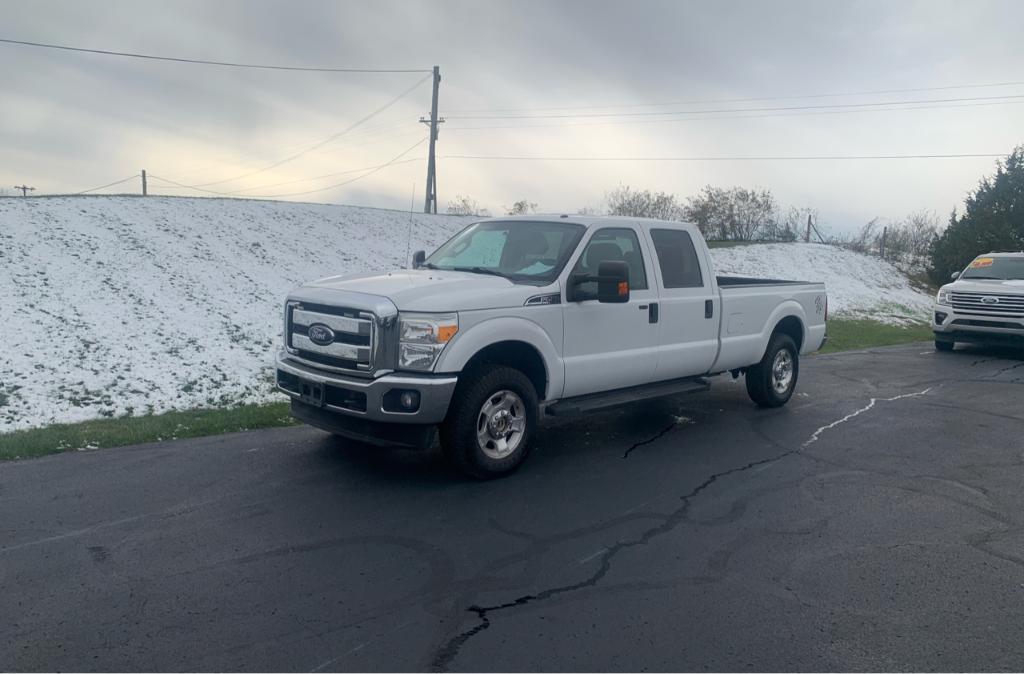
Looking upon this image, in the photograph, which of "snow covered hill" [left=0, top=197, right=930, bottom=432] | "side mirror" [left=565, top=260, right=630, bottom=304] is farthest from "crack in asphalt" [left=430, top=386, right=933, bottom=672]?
"snow covered hill" [left=0, top=197, right=930, bottom=432]

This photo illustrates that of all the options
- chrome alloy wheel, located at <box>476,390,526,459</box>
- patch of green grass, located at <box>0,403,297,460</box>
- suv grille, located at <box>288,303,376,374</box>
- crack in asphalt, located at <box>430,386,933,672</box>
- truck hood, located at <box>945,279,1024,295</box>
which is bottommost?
patch of green grass, located at <box>0,403,297,460</box>

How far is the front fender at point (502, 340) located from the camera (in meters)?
5.51

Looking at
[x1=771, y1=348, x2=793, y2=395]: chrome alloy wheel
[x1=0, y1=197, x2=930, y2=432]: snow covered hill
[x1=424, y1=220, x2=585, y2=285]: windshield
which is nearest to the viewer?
[x1=424, y1=220, x2=585, y2=285]: windshield

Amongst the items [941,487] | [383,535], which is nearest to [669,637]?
[383,535]

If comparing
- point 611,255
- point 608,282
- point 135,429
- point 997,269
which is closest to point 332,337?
point 608,282

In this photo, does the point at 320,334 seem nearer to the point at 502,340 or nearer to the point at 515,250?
the point at 502,340

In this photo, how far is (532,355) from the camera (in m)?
6.18

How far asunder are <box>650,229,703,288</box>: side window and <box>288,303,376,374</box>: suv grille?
125 inches

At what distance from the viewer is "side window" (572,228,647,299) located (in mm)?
6552

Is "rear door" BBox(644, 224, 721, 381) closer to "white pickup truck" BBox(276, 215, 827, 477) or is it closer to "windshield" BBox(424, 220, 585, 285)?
"white pickup truck" BBox(276, 215, 827, 477)

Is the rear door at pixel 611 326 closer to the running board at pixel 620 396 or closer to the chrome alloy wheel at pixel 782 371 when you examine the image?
the running board at pixel 620 396

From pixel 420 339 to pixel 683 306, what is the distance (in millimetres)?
3115

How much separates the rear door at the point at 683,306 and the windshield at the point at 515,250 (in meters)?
1.09

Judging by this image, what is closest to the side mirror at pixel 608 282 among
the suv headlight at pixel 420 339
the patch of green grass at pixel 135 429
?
the suv headlight at pixel 420 339
